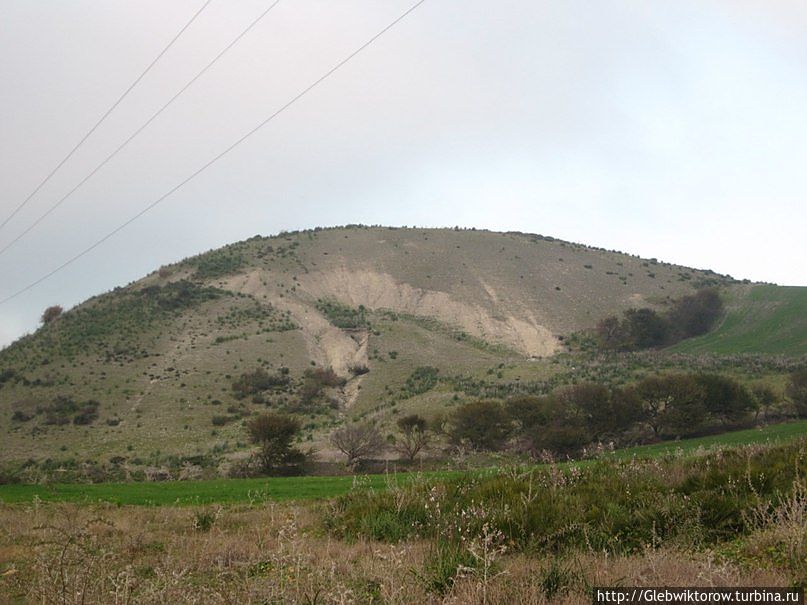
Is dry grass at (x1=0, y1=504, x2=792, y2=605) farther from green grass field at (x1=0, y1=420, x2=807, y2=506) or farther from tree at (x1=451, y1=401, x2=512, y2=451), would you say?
tree at (x1=451, y1=401, x2=512, y2=451)

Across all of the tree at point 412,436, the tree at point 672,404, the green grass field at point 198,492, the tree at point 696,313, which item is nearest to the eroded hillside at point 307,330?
the tree at point 696,313

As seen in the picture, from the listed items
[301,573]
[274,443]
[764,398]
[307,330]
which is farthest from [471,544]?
[307,330]

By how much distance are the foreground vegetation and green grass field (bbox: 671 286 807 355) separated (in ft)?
205

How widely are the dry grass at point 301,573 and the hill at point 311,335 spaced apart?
3403 cm

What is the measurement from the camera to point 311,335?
7075 centimetres

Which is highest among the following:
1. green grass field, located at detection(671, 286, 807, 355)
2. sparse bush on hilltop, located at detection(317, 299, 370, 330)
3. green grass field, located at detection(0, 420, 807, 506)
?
sparse bush on hilltop, located at detection(317, 299, 370, 330)

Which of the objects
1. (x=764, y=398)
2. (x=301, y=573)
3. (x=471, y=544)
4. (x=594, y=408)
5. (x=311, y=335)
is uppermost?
(x=311, y=335)

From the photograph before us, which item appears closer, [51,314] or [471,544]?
[471,544]

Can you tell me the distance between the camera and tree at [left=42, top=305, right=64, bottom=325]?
79.9 metres

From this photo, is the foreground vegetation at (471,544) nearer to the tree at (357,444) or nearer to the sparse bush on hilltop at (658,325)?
the tree at (357,444)

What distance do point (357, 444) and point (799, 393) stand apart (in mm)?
28447

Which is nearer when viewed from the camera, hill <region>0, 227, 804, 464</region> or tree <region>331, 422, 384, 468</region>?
tree <region>331, 422, 384, 468</region>

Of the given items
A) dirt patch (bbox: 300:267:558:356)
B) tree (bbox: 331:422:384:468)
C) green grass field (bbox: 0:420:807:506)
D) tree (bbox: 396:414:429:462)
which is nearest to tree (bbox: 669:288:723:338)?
dirt patch (bbox: 300:267:558:356)

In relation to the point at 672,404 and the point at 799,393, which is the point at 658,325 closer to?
the point at 799,393
